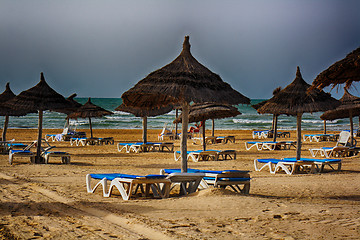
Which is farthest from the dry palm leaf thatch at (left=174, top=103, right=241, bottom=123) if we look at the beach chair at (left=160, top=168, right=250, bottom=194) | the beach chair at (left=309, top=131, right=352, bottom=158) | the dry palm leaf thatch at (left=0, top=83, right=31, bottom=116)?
the dry palm leaf thatch at (left=0, top=83, right=31, bottom=116)

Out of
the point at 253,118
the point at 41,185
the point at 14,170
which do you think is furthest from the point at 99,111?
the point at 253,118

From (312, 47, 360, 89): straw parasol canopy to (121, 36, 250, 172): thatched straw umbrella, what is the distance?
1546 millimetres

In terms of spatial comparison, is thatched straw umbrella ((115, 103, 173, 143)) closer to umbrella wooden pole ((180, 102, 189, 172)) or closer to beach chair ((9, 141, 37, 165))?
beach chair ((9, 141, 37, 165))

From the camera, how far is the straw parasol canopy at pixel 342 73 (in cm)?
560

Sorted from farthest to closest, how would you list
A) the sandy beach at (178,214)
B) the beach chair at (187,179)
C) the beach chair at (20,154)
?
the beach chair at (20,154)
the beach chair at (187,179)
the sandy beach at (178,214)

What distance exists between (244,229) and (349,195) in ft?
11.3

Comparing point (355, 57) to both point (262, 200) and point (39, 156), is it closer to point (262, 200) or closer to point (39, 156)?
point (262, 200)

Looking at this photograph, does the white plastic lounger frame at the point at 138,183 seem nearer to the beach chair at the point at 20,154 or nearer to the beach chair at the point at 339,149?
the beach chair at the point at 20,154

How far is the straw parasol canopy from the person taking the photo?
5.60 meters

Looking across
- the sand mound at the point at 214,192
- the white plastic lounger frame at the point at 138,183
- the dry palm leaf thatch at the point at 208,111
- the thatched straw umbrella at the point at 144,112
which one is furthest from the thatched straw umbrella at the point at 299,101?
the thatched straw umbrella at the point at 144,112

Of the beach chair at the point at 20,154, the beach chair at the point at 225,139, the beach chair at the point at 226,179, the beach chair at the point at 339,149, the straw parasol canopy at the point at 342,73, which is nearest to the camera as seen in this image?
the straw parasol canopy at the point at 342,73

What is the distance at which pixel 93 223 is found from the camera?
4.32 m

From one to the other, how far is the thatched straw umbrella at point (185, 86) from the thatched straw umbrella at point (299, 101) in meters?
3.72

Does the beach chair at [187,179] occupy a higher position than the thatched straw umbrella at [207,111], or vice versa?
the thatched straw umbrella at [207,111]
